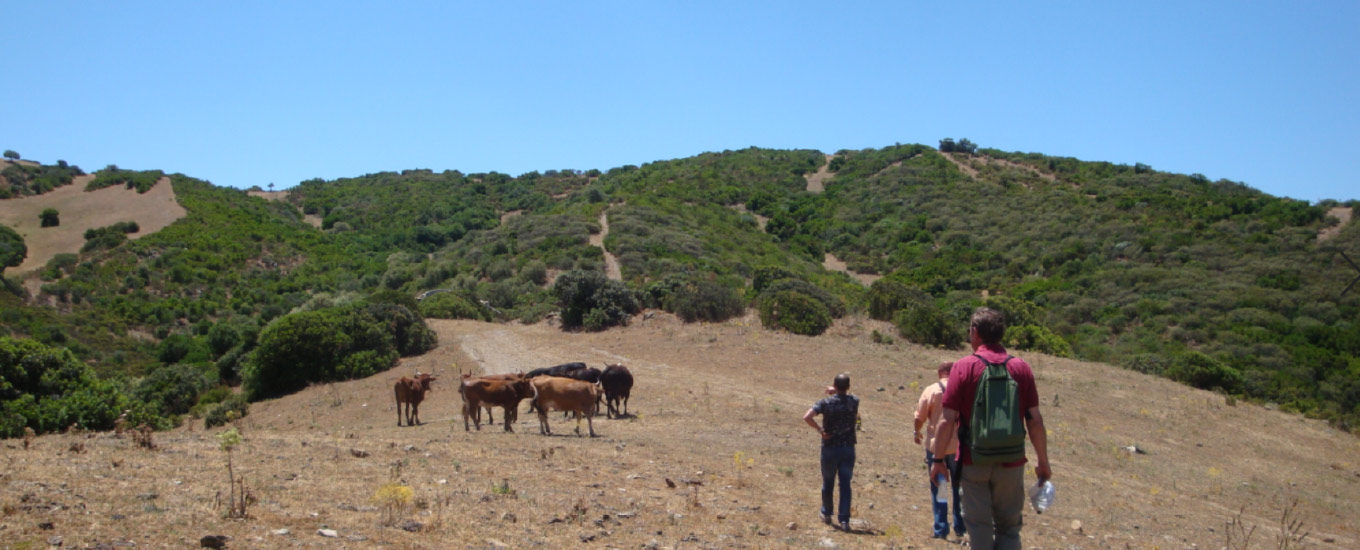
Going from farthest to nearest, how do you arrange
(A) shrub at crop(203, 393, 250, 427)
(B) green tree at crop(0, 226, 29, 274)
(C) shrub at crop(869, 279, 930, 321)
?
(B) green tree at crop(0, 226, 29, 274) → (C) shrub at crop(869, 279, 930, 321) → (A) shrub at crop(203, 393, 250, 427)

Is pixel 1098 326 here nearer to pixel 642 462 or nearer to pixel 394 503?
pixel 642 462

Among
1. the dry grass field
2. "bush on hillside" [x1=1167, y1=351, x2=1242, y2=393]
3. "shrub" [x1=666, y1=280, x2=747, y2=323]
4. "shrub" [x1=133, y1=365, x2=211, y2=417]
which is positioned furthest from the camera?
"shrub" [x1=666, y1=280, x2=747, y2=323]

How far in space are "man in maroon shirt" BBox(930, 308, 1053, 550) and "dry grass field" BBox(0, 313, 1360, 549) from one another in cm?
245

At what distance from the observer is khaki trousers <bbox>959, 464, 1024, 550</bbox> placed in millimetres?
4953

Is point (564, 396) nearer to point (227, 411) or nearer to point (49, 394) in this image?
point (49, 394)

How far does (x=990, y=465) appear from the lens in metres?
4.91

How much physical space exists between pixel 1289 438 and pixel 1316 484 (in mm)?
4527

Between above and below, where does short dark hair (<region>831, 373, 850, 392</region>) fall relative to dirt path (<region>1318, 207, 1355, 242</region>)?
below

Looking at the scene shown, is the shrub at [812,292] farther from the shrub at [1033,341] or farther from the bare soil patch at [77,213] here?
the bare soil patch at [77,213]

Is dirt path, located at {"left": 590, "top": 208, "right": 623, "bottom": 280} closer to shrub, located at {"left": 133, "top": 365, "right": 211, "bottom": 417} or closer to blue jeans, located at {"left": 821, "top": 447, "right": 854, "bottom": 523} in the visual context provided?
shrub, located at {"left": 133, "top": 365, "right": 211, "bottom": 417}

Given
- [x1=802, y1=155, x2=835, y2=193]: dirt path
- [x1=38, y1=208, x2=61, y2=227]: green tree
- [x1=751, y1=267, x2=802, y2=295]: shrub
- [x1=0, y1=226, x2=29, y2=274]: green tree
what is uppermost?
[x1=802, y1=155, x2=835, y2=193]: dirt path

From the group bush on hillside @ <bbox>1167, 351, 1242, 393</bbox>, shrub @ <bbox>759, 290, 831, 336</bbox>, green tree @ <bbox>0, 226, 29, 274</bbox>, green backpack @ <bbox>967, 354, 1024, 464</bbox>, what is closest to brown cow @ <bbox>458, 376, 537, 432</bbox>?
green backpack @ <bbox>967, 354, 1024, 464</bbox>

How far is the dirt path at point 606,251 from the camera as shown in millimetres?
42781

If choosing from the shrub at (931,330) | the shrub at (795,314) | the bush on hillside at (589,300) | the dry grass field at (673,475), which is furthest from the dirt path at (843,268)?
the dry grass field at (673,475)
